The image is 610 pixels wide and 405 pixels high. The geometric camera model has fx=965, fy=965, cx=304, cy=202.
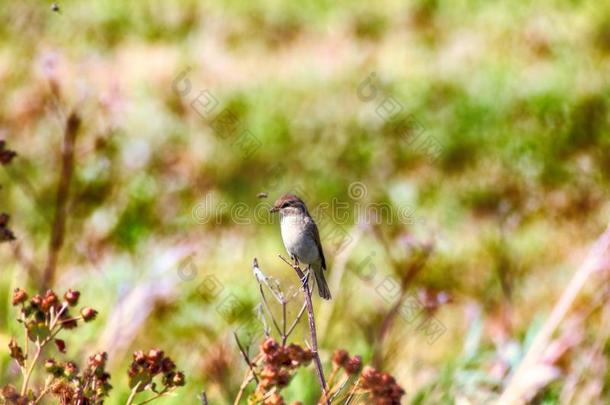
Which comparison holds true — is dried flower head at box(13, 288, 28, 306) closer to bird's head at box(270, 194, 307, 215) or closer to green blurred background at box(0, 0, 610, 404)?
bird's head at box(270, 194, 307, 215)

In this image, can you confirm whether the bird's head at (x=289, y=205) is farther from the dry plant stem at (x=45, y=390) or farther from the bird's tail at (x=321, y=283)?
the dry plant stem at (x=45, y=390)

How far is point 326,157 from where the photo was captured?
7082 millimetres

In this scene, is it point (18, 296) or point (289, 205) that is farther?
point (289, 205)

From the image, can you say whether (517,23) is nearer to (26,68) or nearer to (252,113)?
(252,113)

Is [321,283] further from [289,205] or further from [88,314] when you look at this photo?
[88,314]

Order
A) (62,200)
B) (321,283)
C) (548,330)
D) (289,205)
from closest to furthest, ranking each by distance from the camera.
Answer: (548,330) → (62,200) → (289,205) → (321,283)

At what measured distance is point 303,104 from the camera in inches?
299

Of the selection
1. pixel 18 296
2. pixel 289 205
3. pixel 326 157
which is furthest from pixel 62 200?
pixel 326 157

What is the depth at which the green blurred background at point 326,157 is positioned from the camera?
3945 mm

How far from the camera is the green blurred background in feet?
12.9

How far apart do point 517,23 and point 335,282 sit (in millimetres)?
5414

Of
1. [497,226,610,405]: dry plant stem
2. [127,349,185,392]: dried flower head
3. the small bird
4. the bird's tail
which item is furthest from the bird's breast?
[127,349,185,392]: dried flower head

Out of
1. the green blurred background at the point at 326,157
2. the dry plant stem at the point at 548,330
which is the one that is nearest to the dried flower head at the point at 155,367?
the dry plant stem at the point at 548,330

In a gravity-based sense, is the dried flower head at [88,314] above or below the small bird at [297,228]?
below
